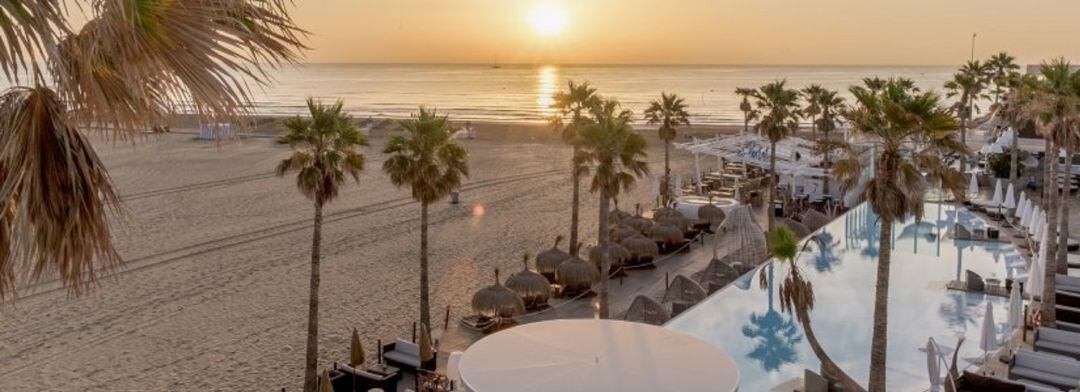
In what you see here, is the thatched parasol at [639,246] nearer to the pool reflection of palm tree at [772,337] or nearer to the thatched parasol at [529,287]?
the thatched parasol at [529,287]

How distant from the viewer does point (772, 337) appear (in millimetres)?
16406

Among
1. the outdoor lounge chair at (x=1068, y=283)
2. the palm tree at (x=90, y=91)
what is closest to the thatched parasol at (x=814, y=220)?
the outdoor lounge chair at (x=1068, y=283)

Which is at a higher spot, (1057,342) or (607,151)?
(607,151)

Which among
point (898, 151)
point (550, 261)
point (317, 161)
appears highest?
point (898, 151)

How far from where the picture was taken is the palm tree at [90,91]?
8.50 feet

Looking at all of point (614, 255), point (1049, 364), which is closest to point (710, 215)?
point (614, 255)

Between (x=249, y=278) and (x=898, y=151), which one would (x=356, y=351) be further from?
(x=898, y=151)

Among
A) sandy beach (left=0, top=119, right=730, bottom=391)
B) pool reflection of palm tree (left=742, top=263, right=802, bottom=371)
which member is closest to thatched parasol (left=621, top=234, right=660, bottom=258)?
sandy beach (left=0, top=119, right=730, bottom=391)

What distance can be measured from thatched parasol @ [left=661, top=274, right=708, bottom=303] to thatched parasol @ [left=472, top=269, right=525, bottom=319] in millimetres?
A: 3787

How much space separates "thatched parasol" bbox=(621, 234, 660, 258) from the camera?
2500 cm

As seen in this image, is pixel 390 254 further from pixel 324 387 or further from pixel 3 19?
pixel 3 19

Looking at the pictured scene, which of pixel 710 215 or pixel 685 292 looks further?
pixel 710 215

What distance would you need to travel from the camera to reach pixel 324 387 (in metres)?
13.2

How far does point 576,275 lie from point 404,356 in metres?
6.62
